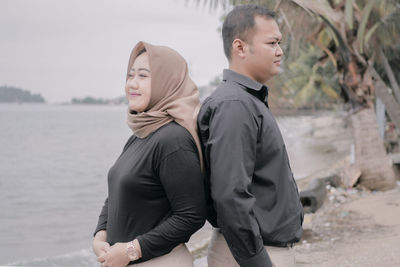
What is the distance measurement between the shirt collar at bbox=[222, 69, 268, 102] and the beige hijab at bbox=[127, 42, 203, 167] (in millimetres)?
A: 180

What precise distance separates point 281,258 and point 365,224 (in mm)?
5214

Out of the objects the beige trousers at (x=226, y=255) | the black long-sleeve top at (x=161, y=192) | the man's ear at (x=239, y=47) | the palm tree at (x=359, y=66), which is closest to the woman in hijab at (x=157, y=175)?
the black long-sleeve top at (x=161, y=192)

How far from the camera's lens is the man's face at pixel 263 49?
6.91 ft

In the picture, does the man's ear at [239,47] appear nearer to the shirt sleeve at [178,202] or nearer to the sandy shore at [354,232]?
the shirt sleeve at [178,202]

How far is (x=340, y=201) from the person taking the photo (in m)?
8.70

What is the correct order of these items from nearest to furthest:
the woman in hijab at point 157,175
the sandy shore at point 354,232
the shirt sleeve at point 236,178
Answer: the shirt sleeve at point 236,178 → the woman in hijab at point 157,175 → the sandy shore at point 354,232

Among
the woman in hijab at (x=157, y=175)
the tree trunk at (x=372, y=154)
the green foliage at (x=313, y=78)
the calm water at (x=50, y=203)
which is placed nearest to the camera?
the woman in hijab at (x=157, y=175)

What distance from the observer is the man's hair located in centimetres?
211

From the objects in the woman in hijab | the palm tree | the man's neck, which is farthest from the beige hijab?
the palm tree

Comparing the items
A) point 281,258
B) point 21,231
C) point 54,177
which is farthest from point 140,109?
point 54,177

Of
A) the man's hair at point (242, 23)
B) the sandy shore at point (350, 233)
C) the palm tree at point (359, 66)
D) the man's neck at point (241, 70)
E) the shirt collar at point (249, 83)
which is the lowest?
the sandy shore at point (350, 233)

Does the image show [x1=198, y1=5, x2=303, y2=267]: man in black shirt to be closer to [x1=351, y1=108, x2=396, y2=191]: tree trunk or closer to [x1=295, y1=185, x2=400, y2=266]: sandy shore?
[x1=295, y1=185, x2=400, y2=266]: sandy shore

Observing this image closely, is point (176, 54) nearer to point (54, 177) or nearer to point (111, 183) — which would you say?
point (111, 183)

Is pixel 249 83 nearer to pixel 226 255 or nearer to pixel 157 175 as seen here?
pixel 157 175
